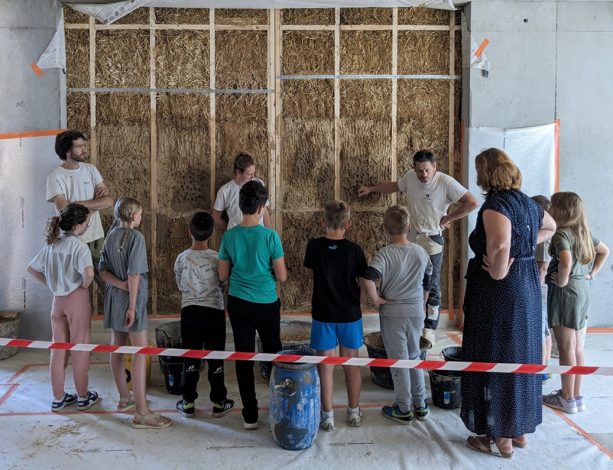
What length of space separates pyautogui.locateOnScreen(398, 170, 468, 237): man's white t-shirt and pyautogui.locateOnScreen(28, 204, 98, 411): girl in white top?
9.38 feet

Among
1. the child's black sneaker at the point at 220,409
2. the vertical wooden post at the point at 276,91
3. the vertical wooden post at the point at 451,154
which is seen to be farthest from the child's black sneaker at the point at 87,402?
the vertical wooden post at the point at 451,154

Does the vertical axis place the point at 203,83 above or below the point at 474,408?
above

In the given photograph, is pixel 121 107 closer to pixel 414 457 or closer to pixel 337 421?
pixel 337 421

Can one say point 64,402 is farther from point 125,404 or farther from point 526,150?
point 526,150

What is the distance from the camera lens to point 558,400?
4.36m

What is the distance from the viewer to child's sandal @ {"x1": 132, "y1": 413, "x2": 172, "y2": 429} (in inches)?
158

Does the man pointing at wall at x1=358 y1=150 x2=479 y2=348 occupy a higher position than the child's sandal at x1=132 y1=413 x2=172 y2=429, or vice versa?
the man pointing at wall at x1=358 y1=150 x2=479 y2=348

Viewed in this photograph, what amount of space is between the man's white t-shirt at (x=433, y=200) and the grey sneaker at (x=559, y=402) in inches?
68.1

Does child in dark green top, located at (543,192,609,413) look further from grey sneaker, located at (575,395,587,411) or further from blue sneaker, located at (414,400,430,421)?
blue sneaker, located at (414,400,430,421)

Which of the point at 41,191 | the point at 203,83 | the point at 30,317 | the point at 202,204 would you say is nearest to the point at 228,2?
the point at 203,83

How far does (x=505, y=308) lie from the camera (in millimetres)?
3467

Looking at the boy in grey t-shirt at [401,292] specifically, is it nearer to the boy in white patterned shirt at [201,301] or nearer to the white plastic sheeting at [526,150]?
the boy in white patterned shirt at [201,301]

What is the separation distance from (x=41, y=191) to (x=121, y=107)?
113 centimetres

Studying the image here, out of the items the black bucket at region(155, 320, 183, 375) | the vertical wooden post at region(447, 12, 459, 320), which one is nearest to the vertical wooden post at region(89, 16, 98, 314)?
the black bucket at region(155, 320, 183, 375)
